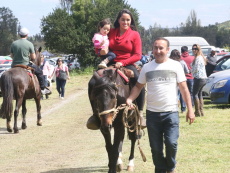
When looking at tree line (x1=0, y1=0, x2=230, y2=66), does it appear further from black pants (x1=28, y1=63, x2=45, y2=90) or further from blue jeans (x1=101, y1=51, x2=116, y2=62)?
blue jeans (x1=101, y1=51, x2=116, y2=62)

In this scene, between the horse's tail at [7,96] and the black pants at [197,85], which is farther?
the black pants at [197,85]

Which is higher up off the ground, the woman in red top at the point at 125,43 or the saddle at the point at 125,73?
the woman in red top at the point at 125,43

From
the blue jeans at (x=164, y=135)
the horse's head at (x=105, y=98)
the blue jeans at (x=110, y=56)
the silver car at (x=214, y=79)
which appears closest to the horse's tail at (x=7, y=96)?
the blue jeans at (x=110, y=56)

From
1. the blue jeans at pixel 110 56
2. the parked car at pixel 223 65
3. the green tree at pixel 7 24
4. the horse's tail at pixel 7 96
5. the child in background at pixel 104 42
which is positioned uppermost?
the green tree at pixel 7 24

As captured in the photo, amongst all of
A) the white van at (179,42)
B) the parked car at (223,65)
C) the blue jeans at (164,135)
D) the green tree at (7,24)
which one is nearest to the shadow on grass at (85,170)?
the blue jeans at (164,135)

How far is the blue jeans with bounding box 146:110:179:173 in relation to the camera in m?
4.91

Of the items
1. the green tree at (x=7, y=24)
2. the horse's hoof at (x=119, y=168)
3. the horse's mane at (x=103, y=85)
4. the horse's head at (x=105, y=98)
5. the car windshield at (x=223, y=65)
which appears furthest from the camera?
the green tree at (x=7, y=24)

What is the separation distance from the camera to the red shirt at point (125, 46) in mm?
6234

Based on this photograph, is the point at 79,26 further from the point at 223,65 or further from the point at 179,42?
the point at 223,65

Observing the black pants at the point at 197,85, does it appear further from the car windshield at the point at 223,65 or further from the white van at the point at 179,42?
the white van at the point at 179,42

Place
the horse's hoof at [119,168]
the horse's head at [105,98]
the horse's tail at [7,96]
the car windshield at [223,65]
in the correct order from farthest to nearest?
1. the car windshield at [223,65]
2. the horse's tail at [7,96]
3. the horse's hoof at [119,168]
4. the horse's head at [105,98]

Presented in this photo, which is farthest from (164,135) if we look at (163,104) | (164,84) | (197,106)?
(197,106)

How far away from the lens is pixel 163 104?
16.2 feet

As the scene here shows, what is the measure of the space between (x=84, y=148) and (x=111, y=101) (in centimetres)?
306
